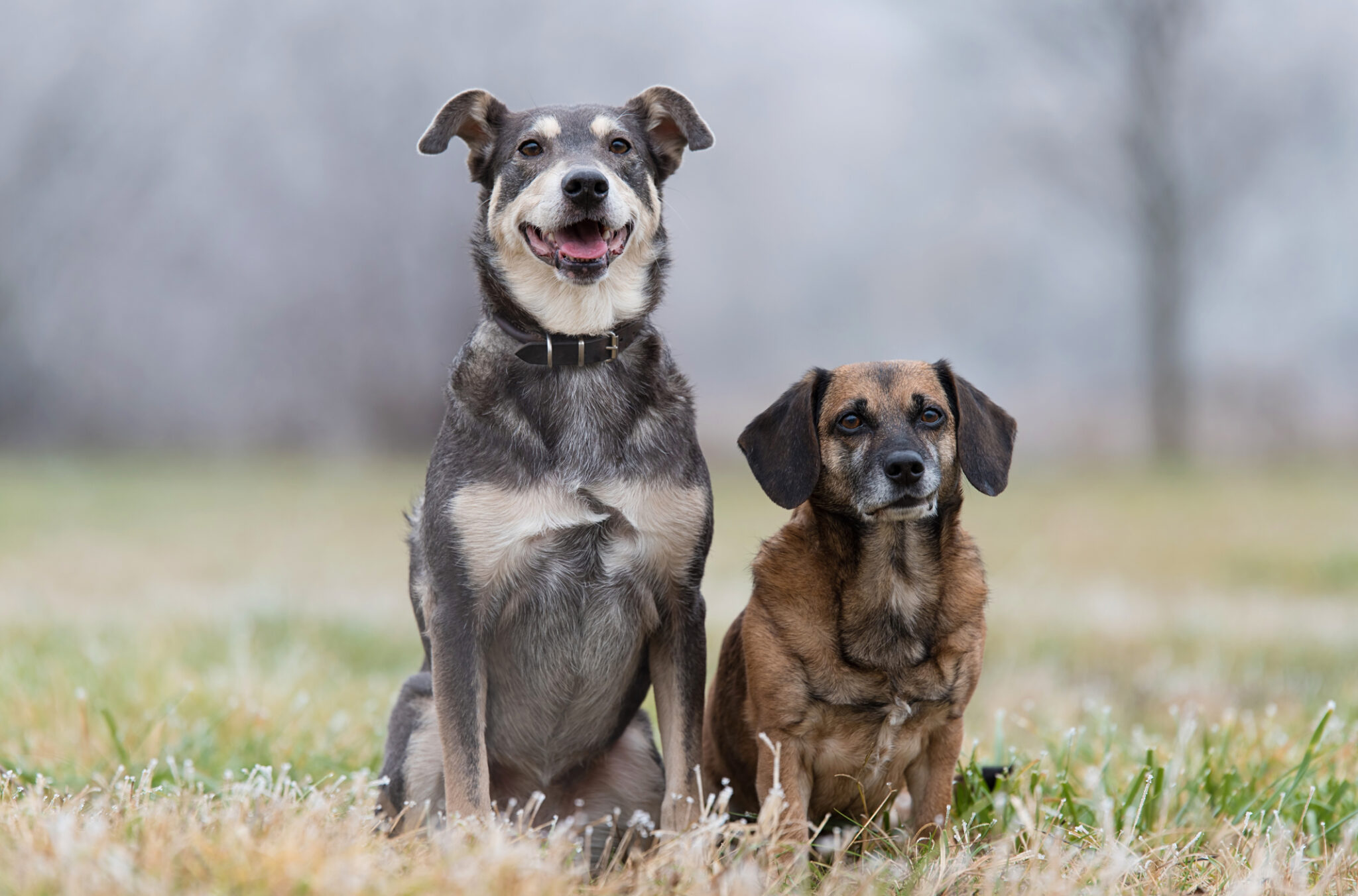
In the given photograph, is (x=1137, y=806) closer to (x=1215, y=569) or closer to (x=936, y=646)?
(x=936, y=646)

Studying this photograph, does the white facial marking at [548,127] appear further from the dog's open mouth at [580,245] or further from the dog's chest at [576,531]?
the dog's chest at [576,531]

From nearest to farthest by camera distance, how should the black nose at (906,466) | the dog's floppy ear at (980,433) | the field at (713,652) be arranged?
1. the field at (713,652)
2. the black nose at (906,466)
3. the dog's floppy ear at (980,433)

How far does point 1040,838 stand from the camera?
333cm

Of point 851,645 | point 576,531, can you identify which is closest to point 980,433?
point 851,645

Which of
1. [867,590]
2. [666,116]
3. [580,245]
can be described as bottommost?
[867,590]

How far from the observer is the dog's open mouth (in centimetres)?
352

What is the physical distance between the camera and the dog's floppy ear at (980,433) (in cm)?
354

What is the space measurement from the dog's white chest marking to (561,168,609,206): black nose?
83 centimetres

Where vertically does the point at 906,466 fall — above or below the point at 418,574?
above

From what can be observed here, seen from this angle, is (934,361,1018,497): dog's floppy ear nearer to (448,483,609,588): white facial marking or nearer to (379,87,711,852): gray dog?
(379,87,711,852): gray dog

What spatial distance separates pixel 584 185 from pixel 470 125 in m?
0.69

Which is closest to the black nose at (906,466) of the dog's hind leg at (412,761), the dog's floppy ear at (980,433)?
the dog's floppy ear at (980,433)

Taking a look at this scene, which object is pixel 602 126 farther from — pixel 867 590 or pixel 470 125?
pixel 867 590

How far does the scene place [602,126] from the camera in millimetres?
3791
